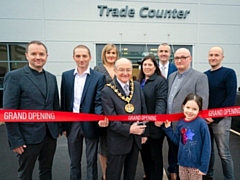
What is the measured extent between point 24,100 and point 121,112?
3.80 feet

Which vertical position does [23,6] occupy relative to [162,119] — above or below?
above

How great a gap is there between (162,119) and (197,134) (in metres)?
0.47

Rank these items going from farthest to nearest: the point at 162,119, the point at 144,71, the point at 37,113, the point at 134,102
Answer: the point at 144,71 → the point at 162,119 → the point at 134,102 → the point at 37,113

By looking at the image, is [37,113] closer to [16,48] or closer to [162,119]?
[162,119]

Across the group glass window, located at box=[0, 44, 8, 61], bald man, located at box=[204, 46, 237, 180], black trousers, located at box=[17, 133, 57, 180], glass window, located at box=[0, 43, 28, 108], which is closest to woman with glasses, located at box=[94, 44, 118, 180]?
black trousers, located at box=[17, 133, 57, 180]

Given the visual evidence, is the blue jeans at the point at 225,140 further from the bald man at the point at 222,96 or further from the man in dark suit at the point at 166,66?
the man in dark suit at the point at 166,66

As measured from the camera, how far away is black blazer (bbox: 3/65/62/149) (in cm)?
210

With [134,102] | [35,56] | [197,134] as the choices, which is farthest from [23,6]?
[197,134]

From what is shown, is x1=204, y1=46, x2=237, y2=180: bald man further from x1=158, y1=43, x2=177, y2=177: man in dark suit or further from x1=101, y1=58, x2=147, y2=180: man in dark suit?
x1=101, y1=58, x2=147, y2=180: man in dark suit

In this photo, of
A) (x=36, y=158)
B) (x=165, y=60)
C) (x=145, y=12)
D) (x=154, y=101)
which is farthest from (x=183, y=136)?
(x=145, y=12)

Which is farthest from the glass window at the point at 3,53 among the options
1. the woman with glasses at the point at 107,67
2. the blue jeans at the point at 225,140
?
the blue jeans at the point at 225,140

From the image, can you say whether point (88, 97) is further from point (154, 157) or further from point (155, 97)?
point (154, 157)

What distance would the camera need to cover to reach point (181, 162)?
232cm

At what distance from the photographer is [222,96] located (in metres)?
2.67
